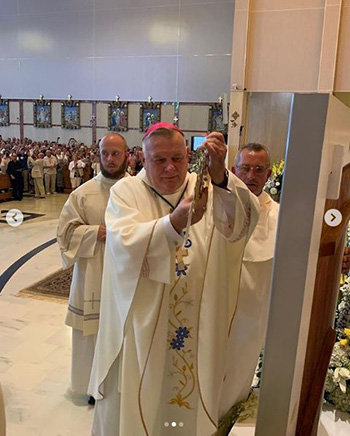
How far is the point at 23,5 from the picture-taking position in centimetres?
1841

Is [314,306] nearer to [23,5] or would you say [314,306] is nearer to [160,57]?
[160,57]

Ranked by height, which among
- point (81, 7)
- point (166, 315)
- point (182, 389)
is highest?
point (81, 7)

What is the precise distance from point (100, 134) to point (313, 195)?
1852cm

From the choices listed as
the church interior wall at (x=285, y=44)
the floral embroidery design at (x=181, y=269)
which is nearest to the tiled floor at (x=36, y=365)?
the floral embroidery design at (x=181, y=269)

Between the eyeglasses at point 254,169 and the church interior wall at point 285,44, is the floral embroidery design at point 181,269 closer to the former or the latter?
the eyeglasses at point 254,169

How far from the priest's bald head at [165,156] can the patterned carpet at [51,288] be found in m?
3.91

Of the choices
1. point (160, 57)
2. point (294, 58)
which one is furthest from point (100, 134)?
point (294, 58)

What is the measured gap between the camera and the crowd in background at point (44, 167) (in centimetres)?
1417

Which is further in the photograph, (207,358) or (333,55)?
(333,55)

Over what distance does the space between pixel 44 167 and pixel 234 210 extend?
47.2ft

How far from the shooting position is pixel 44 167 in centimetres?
1541

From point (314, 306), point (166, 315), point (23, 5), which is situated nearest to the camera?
point (314, 306)

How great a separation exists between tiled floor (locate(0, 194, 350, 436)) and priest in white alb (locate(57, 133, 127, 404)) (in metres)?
0.39

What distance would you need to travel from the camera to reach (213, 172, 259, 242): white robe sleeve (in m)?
1.89
